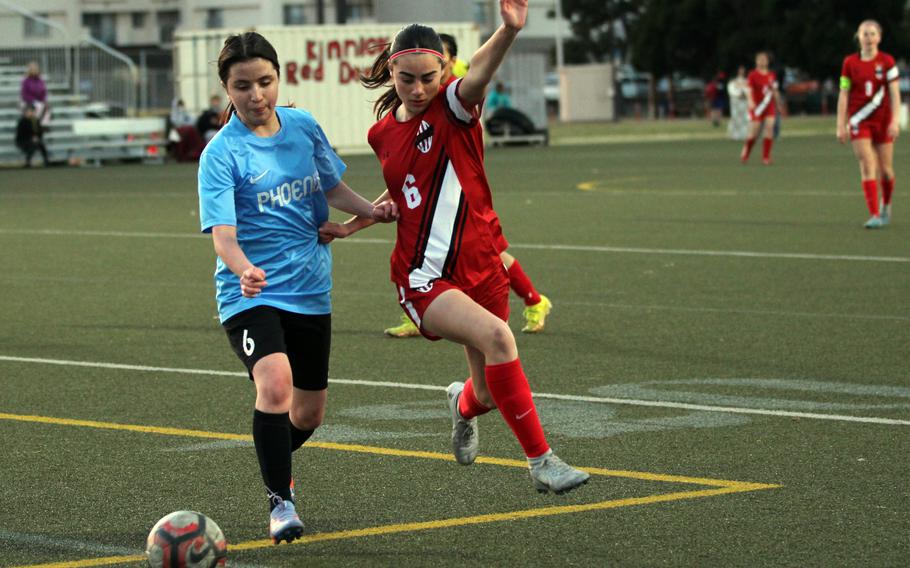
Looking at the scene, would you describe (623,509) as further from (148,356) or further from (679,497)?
(148,356)

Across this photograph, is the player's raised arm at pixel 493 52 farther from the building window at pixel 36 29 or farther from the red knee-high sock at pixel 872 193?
the building window at pixel 36 29

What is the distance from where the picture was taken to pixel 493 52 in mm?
6137

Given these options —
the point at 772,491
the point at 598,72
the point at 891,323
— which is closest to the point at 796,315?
the point at 891,323

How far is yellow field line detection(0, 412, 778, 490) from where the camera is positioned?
686 centimetres

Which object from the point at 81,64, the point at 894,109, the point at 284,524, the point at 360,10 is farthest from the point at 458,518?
the point at 360,10

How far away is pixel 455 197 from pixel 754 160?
29.4m

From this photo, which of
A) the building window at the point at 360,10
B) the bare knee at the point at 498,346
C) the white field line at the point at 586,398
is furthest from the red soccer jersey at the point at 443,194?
the building window at the point at 360,10

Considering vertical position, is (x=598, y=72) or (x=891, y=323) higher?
(x=598, y=72)

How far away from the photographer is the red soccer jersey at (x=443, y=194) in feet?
21.1

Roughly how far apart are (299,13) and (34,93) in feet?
262

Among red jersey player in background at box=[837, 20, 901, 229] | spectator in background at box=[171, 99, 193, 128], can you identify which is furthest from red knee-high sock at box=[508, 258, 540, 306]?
spectator in background at box=[171, 99, 193, 128]

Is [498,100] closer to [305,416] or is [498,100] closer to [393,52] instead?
[393,52]

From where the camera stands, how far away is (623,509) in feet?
21.0

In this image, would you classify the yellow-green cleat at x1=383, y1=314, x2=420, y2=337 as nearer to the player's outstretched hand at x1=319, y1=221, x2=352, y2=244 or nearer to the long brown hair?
the long brown hair
